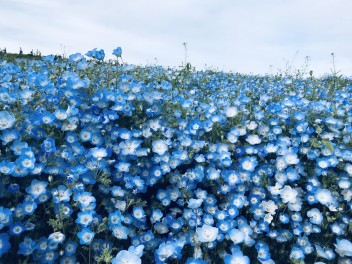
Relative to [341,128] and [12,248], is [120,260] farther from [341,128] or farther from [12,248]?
[341,128]

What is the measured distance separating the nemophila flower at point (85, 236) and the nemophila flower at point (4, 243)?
37cm

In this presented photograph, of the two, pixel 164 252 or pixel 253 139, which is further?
pixel 253 139

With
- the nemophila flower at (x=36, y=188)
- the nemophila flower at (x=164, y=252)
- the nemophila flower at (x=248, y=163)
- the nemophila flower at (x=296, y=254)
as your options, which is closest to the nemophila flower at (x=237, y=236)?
the nemophila flower at (x=164, y=252)

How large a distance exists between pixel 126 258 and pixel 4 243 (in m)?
0.66

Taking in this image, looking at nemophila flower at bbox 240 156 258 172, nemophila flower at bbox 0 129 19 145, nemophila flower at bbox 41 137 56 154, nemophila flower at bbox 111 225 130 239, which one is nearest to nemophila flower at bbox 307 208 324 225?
nemophila flower at bbox 240 156 258 172

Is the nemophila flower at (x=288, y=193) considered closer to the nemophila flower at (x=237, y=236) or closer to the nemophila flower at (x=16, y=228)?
the nemophila flower at (x=237, y=236)

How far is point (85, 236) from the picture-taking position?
95.7 inches

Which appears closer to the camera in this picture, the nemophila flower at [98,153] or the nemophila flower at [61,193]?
the nemophila flower at [61,193]

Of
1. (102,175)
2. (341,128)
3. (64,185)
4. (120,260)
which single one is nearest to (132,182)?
(102,175)

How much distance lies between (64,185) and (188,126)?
1.19 meters

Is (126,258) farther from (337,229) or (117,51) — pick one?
(117,51)

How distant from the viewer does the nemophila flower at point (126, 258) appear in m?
2.32

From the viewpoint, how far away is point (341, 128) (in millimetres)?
4219

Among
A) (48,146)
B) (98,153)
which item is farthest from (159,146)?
(48,146)
